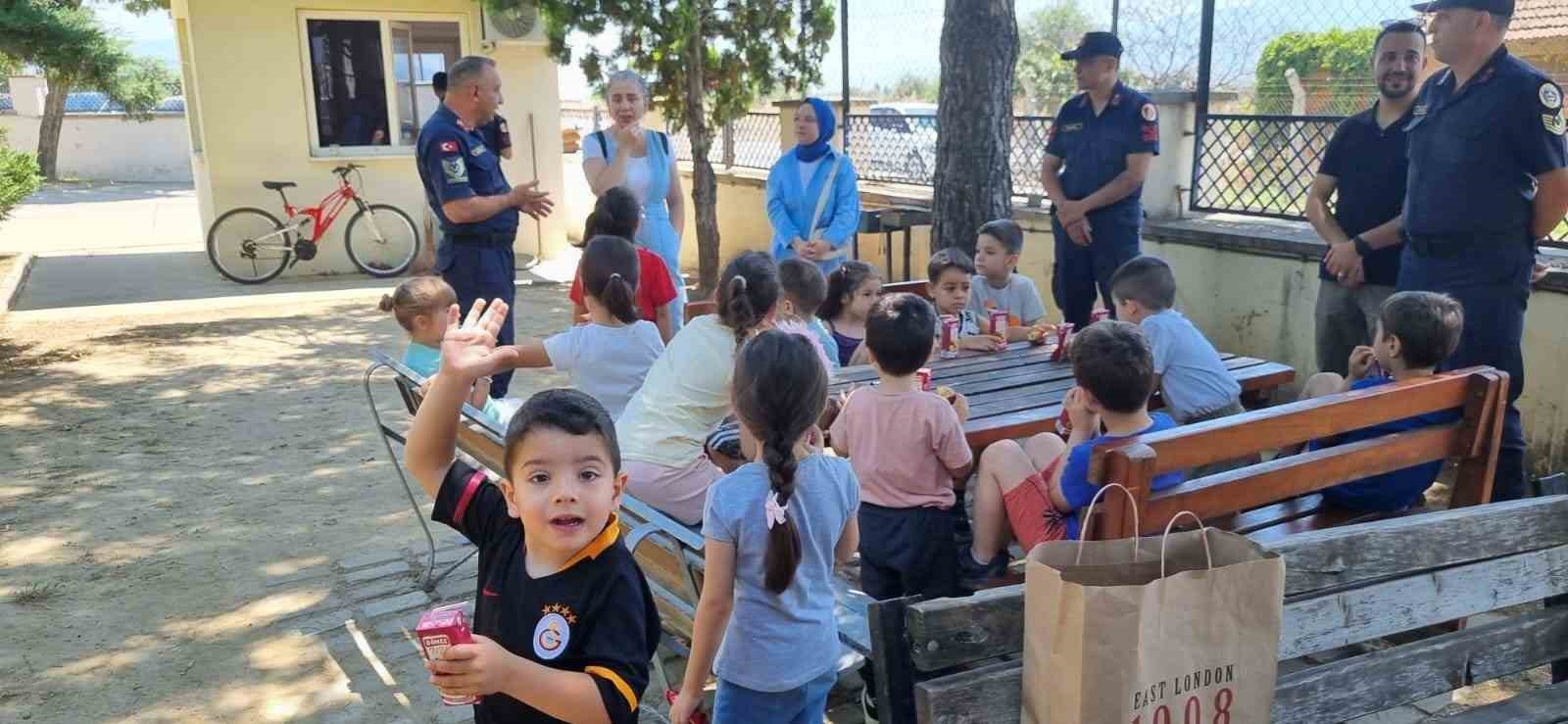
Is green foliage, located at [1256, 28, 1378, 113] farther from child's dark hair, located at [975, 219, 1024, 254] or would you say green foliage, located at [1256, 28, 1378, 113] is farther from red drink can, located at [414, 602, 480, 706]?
red drink can, located at [414, 602, 480, 706]

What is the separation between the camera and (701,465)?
296 centimetres

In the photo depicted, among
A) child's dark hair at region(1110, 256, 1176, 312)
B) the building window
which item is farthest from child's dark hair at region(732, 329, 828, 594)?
the building window

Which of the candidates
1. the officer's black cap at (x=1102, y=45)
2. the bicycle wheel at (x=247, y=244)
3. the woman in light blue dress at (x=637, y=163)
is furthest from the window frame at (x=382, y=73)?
the officer's black cap at (x=1102, y=45)

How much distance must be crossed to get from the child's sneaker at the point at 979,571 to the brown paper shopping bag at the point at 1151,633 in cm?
110

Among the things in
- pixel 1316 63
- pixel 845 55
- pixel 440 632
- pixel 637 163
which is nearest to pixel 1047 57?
pixel 845 55

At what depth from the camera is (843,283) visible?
14.7 ft

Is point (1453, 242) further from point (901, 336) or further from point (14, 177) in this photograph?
point (14, 177)

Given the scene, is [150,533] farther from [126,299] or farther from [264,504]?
[126,299]

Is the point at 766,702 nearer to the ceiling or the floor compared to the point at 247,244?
nearer to the floor

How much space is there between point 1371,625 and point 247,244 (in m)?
10.6

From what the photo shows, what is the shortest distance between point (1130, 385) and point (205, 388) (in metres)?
5.91

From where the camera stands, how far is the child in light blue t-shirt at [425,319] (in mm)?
3592

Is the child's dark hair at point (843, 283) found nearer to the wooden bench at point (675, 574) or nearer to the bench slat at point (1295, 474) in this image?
the wooden bench at point (675, 574)

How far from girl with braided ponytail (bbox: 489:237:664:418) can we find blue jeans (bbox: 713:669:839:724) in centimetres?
134
